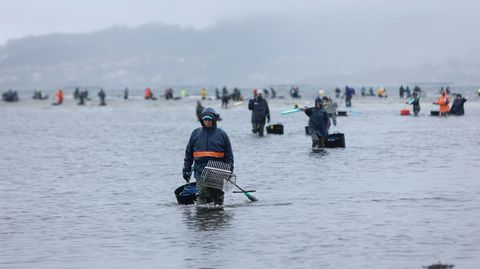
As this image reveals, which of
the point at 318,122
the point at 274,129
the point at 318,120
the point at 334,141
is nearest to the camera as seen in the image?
the point at 318,120

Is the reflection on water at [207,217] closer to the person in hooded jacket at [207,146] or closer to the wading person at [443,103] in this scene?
the person in hooded jacket at [207,146]

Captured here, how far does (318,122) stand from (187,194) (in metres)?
11.5

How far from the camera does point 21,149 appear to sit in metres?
37.4

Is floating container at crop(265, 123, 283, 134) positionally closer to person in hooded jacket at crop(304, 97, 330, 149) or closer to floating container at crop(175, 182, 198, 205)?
person in hooded jacket at crop(304, 97, 330, 149)

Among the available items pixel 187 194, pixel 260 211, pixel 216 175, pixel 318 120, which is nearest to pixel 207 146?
pixel 216 175

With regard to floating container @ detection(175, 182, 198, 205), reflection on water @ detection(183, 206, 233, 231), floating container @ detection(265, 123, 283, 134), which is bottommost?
floating container @ detection(265, 123, 283, 134)

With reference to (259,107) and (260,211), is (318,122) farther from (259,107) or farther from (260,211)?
(260,211)

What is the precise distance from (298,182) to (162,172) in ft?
16.3

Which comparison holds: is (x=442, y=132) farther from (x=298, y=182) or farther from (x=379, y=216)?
(x=379, y=216)

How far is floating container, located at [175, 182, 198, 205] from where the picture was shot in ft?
60.6

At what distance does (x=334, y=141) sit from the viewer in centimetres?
3238

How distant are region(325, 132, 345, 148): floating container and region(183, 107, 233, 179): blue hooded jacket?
622 inches

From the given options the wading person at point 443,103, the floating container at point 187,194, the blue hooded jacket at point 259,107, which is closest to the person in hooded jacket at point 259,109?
the blue hooded jacket at point 259,107

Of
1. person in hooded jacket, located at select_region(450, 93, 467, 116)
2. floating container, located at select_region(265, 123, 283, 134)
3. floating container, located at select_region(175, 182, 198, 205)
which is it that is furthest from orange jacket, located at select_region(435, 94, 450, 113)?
floating container, located at select_region(175, 182, 198, 205)
